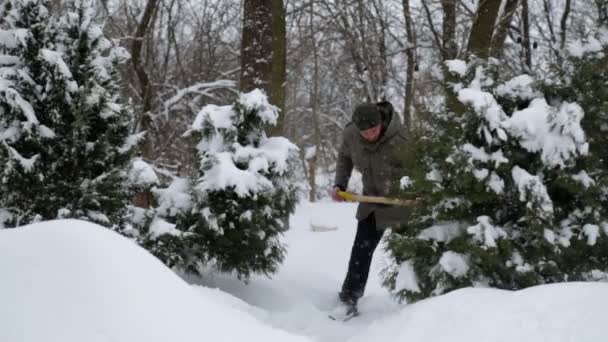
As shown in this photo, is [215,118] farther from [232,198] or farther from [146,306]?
[146,306]

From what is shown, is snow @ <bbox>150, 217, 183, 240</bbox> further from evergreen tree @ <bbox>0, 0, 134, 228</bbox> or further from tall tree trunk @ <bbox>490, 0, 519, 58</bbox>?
tall tree trunk @ <bbox>490, 0, 519, 58</bbox>

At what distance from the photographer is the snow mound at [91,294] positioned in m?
1.90

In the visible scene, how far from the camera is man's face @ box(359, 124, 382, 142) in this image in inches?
169

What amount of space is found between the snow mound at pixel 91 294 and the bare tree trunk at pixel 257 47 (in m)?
4.19

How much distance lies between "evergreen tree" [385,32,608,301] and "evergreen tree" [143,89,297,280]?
129 cm

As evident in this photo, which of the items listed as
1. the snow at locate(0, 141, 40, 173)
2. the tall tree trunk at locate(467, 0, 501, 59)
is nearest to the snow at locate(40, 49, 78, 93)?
the snow at locate(0, 141, 40, 173)

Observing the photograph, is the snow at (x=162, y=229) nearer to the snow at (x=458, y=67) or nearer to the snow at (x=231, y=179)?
the snow at (x=231, y=179)

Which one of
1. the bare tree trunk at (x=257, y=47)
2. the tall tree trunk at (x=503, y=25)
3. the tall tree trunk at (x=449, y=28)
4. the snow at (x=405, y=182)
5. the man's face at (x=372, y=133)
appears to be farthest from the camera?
the tall tree trunk at (x=449, y=28)

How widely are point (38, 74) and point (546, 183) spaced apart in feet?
11.5

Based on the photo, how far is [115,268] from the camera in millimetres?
2246

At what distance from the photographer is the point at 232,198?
438cm

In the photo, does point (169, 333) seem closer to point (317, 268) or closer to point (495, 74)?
point (495, 74)

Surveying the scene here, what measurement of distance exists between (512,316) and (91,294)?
188 centimetres

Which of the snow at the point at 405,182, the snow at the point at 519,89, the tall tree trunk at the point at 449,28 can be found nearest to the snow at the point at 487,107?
the snow at the point at 519,89
